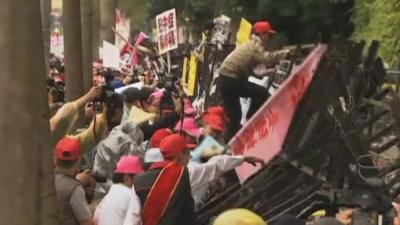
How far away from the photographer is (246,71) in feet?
41.9

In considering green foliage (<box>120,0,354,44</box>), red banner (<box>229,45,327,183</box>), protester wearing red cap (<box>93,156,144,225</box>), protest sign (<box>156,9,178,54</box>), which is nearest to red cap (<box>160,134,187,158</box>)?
protester wearing red cap (<box>93,156,144,225</box>)

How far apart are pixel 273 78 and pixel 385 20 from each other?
6838mm

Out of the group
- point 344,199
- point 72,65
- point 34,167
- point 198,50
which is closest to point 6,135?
point 34,167

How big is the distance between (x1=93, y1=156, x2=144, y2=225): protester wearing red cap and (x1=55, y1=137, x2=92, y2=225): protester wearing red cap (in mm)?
258

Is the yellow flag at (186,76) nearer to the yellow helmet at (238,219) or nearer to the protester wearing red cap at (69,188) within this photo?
the protester wearing red cap at (69,188)

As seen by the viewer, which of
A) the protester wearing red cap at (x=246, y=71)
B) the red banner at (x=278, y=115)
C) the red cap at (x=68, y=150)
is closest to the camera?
the red cap at (x=68, y=150)

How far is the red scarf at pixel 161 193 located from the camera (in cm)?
685

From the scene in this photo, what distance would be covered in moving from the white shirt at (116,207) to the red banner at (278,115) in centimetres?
137

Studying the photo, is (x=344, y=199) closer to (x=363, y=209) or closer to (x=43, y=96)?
(x=363, y=209)

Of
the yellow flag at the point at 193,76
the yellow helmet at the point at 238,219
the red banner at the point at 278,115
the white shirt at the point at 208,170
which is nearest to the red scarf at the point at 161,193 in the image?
the white shirt at the point at 208,170

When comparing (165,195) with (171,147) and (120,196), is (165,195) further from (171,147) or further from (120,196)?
(120,196)

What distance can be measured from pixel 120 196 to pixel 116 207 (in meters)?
0.09

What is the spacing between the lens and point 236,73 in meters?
12.7

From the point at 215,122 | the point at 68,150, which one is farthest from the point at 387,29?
the point at 68,150
